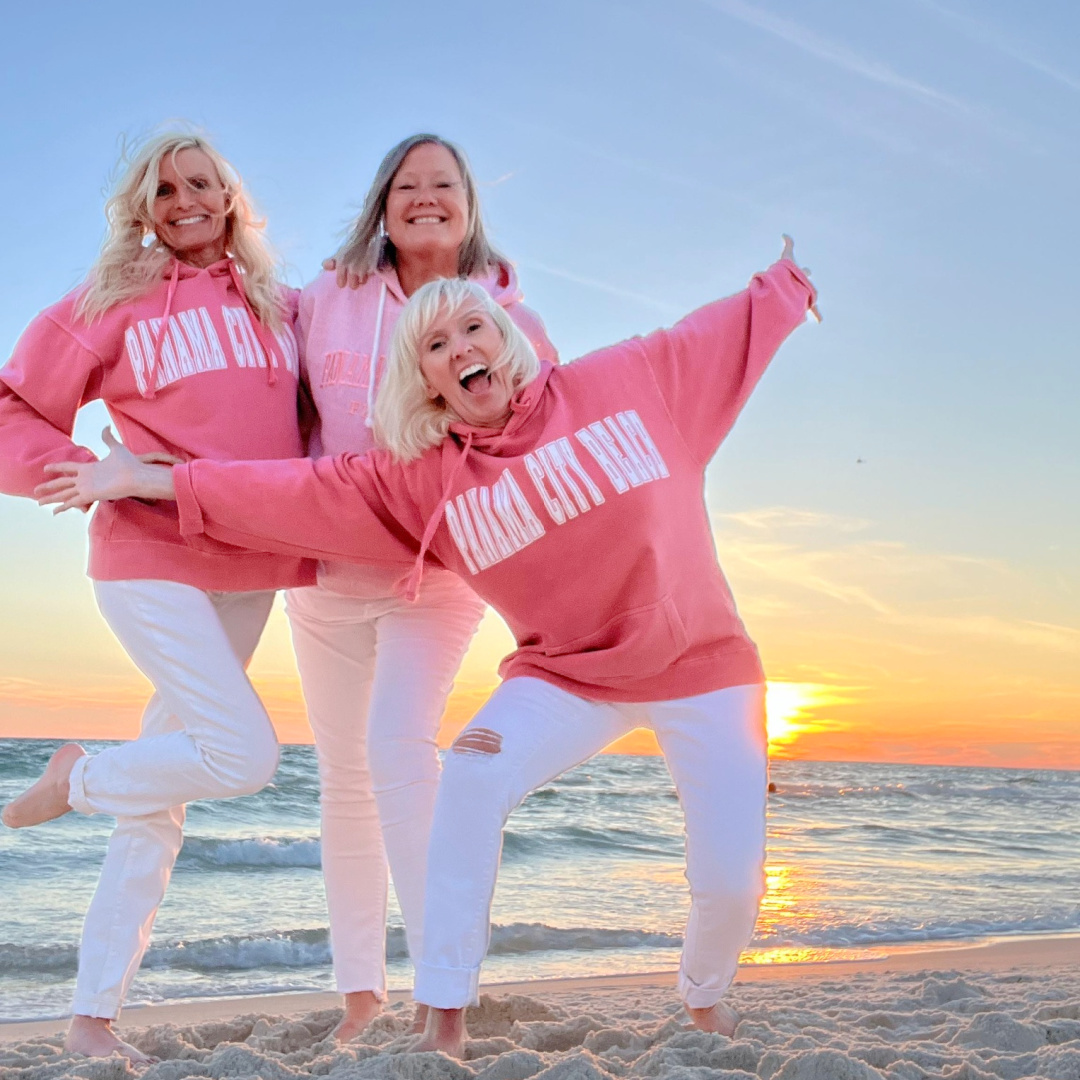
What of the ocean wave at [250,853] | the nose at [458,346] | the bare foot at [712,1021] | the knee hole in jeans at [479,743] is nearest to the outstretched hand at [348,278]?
the nose at [458,346]

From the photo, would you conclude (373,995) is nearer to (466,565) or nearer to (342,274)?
(466,565)

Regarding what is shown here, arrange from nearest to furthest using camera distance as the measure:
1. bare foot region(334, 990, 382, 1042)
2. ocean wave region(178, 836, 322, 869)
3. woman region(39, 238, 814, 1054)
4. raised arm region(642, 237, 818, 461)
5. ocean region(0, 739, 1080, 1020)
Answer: woman region(39, 238, 814, 1054) < raised arm region(642, 237, 818, 461) < bare foot region(334, 990, 382, 1042) < ocean region(0, 739, 1080, 1020) < ocean wave region(178, 836, 322, 869)

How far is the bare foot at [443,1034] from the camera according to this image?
250 cm

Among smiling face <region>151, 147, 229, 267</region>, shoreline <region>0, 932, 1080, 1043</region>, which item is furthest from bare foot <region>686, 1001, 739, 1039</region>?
smiling face <region>151, 147, 229, 267</region>

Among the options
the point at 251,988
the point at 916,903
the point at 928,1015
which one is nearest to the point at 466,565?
the point at 928,1015

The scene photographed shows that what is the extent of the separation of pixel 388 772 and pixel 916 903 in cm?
547

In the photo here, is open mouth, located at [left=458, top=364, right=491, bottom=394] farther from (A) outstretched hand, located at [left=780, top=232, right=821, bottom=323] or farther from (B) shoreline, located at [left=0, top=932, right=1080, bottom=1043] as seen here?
(B) shoreline, located at [left=0, top=932, right=1080, bottom=1043]

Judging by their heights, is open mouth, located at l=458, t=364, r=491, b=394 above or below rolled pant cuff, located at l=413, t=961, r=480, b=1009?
above

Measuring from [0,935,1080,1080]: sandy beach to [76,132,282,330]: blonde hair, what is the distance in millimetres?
1883

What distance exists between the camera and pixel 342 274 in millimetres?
3180

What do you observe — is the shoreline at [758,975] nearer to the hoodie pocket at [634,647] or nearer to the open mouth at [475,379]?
the hoodie pocket at [634,647]

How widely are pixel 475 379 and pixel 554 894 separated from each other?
5.31 m

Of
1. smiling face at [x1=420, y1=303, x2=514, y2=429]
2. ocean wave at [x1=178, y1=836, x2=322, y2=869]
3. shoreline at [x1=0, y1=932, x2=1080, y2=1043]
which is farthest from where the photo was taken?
ocean wave at [x1=178, y1=836, x2=322, y2=869]

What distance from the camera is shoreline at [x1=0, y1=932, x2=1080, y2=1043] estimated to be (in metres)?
4.25
